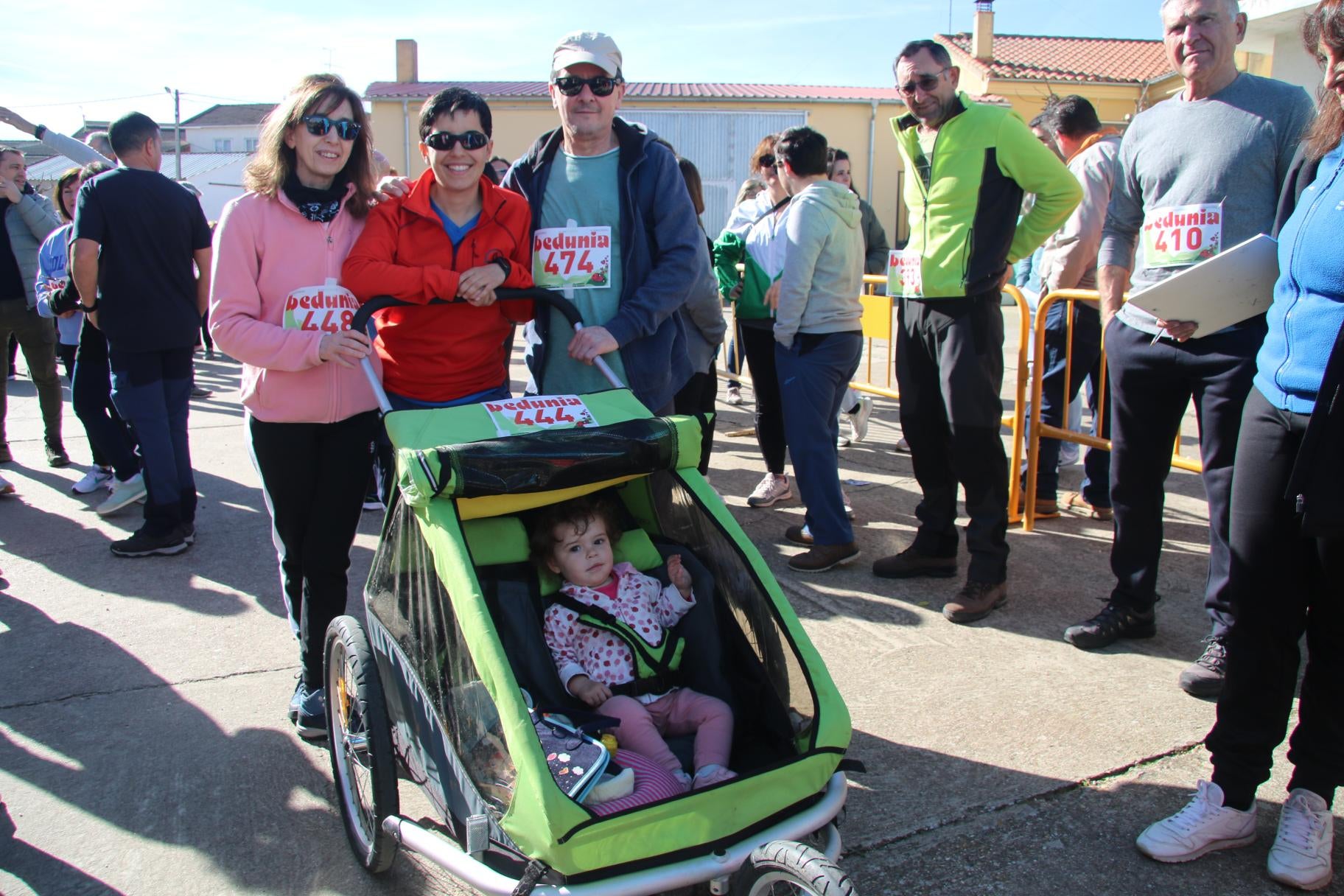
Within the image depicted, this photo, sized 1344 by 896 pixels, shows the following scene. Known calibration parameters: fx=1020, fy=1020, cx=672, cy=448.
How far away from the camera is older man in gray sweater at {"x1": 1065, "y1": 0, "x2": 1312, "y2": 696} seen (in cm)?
324

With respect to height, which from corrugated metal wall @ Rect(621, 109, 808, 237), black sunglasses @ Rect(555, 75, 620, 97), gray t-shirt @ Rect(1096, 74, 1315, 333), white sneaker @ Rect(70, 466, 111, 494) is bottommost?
white sneaker @ Rect(70, 466, 111, 494)

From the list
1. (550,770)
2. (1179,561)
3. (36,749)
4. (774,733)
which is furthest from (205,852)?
(1179,561)

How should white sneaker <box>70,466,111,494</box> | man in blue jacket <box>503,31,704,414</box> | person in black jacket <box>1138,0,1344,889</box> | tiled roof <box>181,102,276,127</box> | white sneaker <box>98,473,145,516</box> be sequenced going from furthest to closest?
tiled roof <box>181,102,276,127</box> → white sneaker <box>70,466,111,494</box> → white sneaker <box>98,473,145,516</box> → man in blue jacket <box>503,31,704,414</box> → person in black jacket <box>1138,0,1344,889</box>

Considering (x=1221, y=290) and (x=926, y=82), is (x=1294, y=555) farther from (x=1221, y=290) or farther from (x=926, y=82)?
(x=926, y=82)

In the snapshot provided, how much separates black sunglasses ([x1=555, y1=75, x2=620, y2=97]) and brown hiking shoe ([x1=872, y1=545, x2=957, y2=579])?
2.45 m

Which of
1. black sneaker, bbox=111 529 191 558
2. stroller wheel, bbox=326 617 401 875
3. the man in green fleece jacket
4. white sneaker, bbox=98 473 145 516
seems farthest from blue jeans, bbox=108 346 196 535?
the man in green fleece jacket

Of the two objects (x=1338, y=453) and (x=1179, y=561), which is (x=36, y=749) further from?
(x=1179, y=561)

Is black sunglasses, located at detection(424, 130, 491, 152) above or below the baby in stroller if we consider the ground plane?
above

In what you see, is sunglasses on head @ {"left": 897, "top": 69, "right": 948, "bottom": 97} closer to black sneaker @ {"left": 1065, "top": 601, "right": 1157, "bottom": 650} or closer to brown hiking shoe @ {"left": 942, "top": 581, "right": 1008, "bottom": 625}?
brown hiking shoe @ {"left": 942, "top": 581, "right": 1008, "bottom": 625}

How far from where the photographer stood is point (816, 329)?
4723mm

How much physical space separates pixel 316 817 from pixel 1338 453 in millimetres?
2763

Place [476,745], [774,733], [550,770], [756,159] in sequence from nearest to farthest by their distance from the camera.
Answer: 1. [550,770]
2. [476,745]
3. [774,733]
4. [756,159]

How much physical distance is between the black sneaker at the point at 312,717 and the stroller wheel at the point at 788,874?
6.05 ft

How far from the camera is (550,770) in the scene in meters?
2.04
